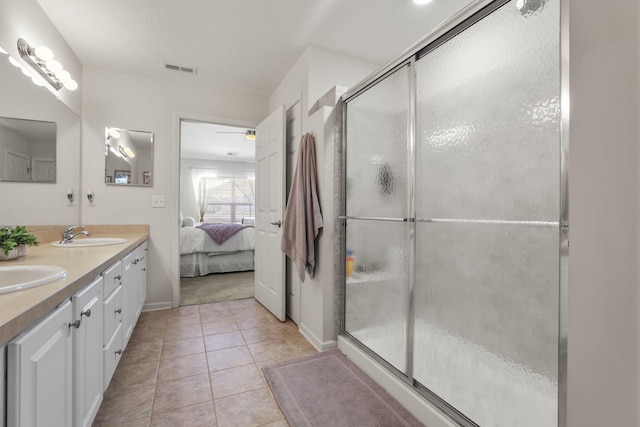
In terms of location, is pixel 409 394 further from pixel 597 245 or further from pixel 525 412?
pixel 597 245

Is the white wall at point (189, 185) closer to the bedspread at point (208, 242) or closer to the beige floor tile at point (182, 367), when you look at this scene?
the bedspread at point (208, 242)

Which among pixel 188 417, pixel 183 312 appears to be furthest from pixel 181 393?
pixel 183 312

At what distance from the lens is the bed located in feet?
14.1

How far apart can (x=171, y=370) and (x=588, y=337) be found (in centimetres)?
210

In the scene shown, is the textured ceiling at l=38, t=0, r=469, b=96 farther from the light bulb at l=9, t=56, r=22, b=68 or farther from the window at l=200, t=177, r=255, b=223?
the window at l=200, t=177, r=255, b=223

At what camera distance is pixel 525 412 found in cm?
106

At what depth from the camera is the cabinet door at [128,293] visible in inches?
72.4

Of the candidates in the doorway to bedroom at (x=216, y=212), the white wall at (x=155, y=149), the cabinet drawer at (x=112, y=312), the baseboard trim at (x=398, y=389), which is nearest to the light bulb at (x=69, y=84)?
the white wall at (x=155, y=149)

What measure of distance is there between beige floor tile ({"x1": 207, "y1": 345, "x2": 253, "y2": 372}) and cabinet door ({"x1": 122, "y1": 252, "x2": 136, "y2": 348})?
550mm

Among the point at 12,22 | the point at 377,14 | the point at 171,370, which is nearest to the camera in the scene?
the point at 12,22

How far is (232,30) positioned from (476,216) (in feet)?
7.07

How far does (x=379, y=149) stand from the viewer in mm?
1809

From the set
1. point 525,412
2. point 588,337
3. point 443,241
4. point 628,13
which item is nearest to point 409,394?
point 525,412

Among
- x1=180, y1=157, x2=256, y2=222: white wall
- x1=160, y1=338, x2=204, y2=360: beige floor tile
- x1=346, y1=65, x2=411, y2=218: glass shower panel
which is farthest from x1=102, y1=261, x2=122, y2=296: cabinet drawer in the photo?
x1=180, y1=157, x2=256, y2=222: white wall
